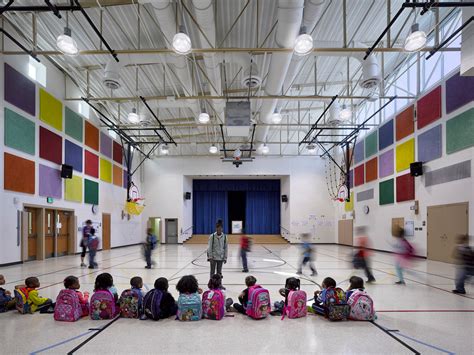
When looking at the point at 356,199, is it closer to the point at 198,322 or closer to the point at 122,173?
the point at 122,173

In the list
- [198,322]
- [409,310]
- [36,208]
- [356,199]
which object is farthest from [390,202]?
[36,208]

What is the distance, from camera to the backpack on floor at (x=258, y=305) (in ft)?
18.8

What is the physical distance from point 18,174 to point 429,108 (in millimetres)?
17508

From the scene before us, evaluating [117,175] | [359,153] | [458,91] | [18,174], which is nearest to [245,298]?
[18,174]

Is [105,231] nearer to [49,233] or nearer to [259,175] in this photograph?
[49,233]

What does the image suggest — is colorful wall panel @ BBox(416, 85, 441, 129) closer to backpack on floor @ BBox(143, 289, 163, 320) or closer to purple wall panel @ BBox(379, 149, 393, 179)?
purple wall panel @ BBox(379, 149, 393, 179)

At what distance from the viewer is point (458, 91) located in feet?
43.5

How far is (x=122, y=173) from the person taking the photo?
25516 mm

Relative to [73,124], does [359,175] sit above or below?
below

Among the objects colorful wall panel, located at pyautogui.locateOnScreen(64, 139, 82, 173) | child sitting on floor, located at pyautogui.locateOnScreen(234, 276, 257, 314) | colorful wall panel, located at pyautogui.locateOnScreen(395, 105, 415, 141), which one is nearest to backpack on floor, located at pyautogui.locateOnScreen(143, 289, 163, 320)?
child sitting on floor, located at pyautogui.locateOnScreen(234, 276, 257, 314)

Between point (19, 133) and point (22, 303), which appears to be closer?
point (22, 303)

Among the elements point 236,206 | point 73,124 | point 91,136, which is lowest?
point 236,206

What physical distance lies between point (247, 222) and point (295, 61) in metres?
24.6

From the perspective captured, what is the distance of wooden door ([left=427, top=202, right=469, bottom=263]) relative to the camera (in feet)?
42.7
